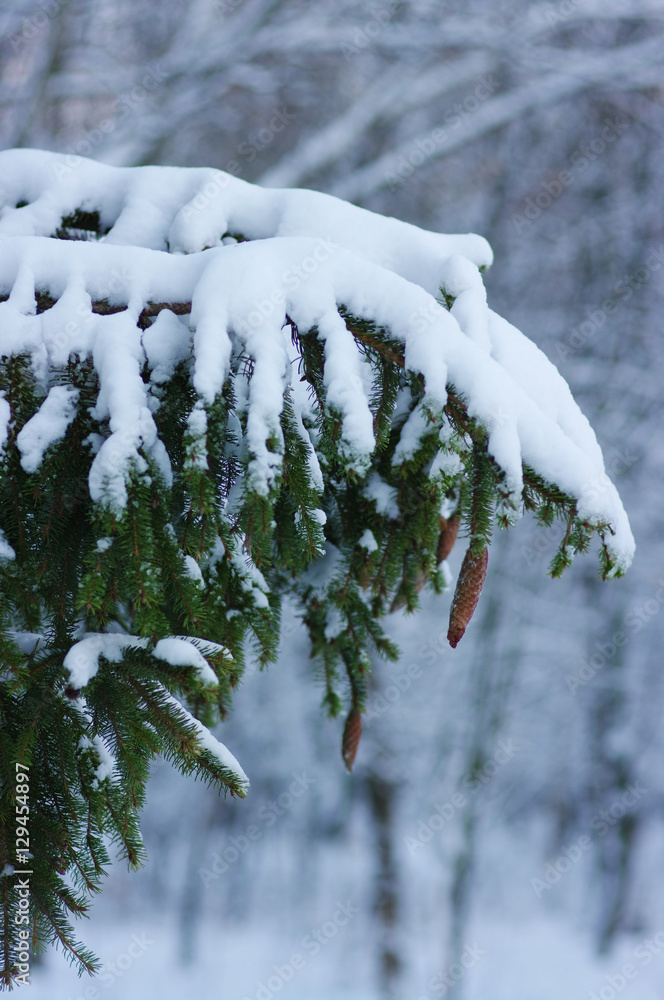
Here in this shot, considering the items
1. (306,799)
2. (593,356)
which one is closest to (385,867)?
(306,799)

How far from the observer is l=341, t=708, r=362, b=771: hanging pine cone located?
1790 mm

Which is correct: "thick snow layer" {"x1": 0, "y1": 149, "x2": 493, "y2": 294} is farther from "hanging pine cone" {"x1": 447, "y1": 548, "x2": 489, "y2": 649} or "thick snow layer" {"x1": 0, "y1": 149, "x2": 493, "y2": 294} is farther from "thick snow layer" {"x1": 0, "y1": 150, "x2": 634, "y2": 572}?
"hanging pine cone" {"x1": 447, "y1": 548, "x2": 489, "y2": 649}

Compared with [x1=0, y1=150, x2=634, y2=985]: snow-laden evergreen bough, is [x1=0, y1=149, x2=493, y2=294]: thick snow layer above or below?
above

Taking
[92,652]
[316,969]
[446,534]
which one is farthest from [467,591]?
[316,969]

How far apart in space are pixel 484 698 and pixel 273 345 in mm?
6218

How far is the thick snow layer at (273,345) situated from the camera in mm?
1071

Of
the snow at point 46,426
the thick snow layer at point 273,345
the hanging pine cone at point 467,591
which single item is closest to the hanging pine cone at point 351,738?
the hanging pine cone at point 467,591

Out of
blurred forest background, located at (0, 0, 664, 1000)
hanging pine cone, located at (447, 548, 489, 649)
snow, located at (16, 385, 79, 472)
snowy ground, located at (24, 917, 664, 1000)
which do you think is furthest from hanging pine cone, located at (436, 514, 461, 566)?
snowy ground, located at (24, 917, 664, 1000)

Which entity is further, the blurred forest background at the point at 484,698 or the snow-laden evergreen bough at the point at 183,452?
the blurred forest background at the point at 484,698

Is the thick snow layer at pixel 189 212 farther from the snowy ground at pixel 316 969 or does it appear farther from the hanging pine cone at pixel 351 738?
the snowy ground at pixel 316 969

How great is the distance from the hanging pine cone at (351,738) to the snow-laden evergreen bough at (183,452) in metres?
0.64

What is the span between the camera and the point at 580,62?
5.84m

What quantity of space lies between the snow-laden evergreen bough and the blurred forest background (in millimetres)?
4618

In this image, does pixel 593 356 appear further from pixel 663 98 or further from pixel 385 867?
pixel 385 867
